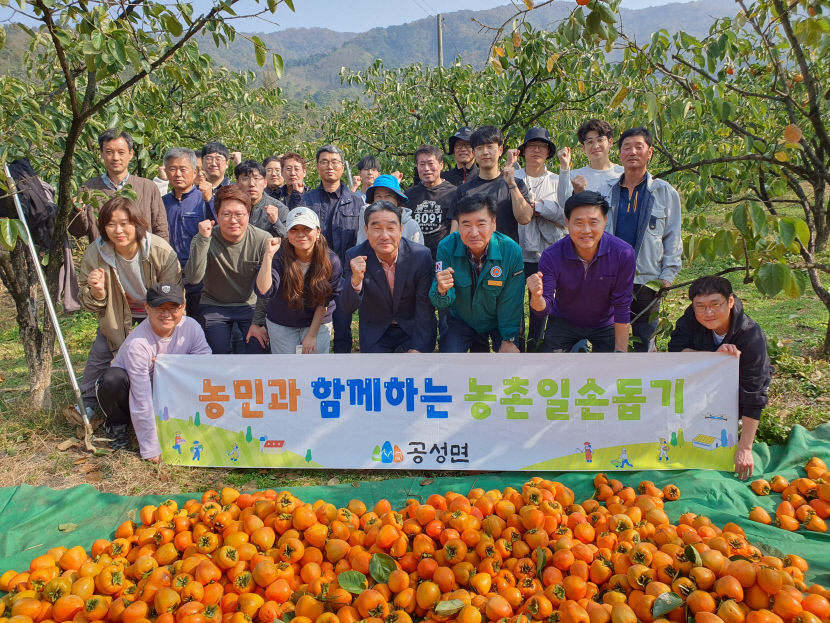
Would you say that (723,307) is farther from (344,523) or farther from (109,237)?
(109,237)

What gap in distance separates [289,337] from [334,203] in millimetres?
1714

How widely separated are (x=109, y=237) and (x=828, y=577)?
4712 millimetres

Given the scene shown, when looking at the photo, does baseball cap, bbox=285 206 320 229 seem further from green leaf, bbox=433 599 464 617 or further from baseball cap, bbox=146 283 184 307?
green leaf, bbox=433 599 464 617

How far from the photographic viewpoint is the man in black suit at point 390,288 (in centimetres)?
419

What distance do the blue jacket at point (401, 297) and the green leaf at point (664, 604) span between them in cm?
254

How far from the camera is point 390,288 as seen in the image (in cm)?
438

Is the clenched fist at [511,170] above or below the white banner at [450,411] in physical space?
above

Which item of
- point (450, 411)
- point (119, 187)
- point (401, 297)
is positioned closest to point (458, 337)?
point (401, 297)

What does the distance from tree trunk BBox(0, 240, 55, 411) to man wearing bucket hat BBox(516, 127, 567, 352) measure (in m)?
4.03

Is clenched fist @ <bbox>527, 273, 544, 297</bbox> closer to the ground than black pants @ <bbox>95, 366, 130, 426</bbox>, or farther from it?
farther from it

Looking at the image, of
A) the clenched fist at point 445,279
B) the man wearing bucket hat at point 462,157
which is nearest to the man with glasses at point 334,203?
the man wearing bucket hat at point 462,157

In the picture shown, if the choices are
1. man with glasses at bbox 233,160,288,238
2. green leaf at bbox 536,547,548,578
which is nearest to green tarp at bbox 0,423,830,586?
green leaf at bbox 536,547,548,578

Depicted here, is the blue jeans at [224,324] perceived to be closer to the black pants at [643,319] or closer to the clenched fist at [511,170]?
the clenched fist at [511,170]

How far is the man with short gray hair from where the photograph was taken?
542 centimetres
